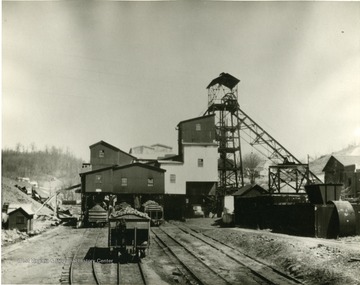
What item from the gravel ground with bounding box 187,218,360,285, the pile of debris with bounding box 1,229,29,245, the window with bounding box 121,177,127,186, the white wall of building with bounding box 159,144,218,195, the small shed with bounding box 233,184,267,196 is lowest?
the pile of debris with bounding box 1,229,29,245

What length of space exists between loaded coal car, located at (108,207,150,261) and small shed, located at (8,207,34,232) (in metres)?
13.4

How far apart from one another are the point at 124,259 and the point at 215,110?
1104 inches

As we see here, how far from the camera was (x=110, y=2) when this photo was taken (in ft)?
42.2

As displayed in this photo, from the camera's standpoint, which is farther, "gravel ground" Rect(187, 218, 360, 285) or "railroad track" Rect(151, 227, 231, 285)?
"railroad track" Rect(151, 227, 231, 285)

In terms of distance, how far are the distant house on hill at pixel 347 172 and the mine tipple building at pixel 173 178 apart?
14835mm

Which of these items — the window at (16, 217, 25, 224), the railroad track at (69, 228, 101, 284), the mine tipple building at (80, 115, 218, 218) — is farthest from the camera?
the mine tipple building at (80, 115, 218, 218)

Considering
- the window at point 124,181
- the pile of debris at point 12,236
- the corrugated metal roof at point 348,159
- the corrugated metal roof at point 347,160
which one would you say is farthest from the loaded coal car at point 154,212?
the corrugated metal roof at point 347,160

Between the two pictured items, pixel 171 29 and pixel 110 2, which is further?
pixel 171 29

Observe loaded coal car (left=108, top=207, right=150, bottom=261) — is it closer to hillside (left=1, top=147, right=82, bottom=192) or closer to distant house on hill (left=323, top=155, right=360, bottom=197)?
distant house on hill (left=323, top=155, right=360, bottom=197)

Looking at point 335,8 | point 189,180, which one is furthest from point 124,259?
point 189,180

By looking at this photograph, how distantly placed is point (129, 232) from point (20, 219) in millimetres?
14406

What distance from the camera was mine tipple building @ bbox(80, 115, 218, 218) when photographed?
3797cm

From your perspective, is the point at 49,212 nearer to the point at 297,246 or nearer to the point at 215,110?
the point at 215,110

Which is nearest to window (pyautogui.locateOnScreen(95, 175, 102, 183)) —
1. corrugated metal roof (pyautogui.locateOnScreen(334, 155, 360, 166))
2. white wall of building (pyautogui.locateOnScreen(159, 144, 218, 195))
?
white wall of building (pyautogui.locateOnScreen(159, 144, 218, 195))
